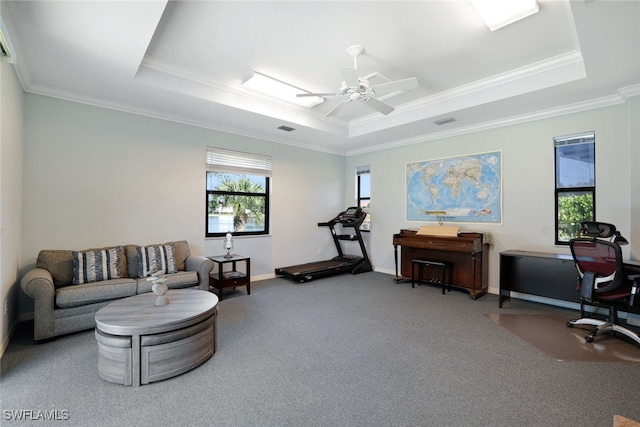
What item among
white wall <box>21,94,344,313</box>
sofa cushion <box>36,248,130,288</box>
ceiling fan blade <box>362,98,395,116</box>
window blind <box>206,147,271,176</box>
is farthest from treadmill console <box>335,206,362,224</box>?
sofa cushion <box>36,248,130,288</box>

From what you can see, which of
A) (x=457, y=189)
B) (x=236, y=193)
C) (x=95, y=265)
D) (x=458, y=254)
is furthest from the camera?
(x=236, y=193)

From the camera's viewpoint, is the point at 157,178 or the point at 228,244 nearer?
the point at 157,178

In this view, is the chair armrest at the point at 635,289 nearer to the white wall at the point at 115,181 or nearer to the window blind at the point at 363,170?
the window blind at the point at 363,170

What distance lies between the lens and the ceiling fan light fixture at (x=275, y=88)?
394cm

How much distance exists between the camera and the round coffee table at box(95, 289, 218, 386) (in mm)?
2279

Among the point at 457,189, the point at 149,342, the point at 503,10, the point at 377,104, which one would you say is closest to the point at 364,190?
the point at 457,189

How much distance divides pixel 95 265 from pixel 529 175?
614 centimetres

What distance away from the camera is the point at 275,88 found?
4.25m

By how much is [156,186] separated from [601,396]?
5.44 metres

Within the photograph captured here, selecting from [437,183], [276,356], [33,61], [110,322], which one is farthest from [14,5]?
[437,183]

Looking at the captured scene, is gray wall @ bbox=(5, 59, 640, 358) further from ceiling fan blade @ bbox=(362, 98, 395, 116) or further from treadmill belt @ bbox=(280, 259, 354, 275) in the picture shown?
ceiling fan blade @ bbox=(362, 98, 395, 116)

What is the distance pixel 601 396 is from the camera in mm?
2193

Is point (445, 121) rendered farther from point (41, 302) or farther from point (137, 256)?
point (41, 302)

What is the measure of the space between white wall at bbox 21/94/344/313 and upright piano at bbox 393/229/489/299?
263cm
